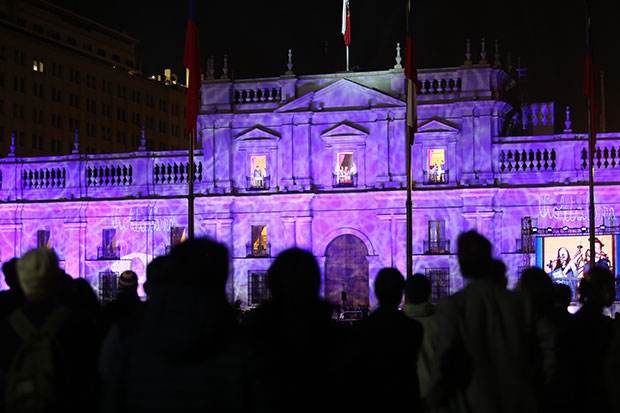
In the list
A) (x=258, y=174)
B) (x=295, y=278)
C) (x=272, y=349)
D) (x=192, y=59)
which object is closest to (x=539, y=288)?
(x=295, y=278)

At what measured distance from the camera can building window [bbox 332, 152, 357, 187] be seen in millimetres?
43188

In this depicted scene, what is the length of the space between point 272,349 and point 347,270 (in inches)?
1478

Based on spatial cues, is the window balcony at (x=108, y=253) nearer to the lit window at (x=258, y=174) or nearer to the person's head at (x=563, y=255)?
the lit window at (x=258, y=174)

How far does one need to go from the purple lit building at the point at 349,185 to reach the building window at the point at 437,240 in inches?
2.1

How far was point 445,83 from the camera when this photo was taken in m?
43.6

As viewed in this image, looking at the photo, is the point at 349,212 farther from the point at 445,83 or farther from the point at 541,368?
the point at 541,368

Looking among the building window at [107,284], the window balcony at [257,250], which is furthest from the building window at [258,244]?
the building window at [107,284]

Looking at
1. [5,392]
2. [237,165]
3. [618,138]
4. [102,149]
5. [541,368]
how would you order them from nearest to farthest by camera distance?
[5,392] → [541,368] → [618,138] → [237,165] → [102,149]

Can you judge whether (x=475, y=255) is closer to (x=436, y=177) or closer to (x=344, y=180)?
(x=436, y=177)

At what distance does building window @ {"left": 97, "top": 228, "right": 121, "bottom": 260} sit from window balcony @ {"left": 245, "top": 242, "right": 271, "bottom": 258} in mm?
6288

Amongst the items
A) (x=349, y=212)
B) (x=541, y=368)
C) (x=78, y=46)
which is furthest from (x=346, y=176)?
(x=78, y=46)

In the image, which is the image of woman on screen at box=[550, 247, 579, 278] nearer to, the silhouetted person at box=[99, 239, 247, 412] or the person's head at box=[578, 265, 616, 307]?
the person's head at box=[578, 265, 616, 307]

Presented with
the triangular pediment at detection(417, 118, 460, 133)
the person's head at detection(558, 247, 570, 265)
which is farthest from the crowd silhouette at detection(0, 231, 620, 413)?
the triangular pediment at detection(417, 118, 460, 133)

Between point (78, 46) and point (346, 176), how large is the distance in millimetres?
47232
